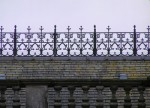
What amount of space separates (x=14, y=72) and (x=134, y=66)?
3.63 meters

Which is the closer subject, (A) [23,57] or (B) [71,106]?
(B) [71,106]

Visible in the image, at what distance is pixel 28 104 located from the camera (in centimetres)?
639

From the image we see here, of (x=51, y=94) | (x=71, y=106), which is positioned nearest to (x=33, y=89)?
(x=71, y=106)

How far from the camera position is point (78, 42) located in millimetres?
12703

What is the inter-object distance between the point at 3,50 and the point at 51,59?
65.1 inches

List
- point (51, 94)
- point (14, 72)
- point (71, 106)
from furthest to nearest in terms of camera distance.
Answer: point (14, 72), point (51, 94), point (71, 106)

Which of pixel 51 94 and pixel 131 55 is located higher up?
pixel 131 55

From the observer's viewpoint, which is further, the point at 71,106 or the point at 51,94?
the point at 51,94

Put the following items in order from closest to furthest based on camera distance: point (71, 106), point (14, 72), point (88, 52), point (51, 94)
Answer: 1. point (71, 106)
2. point (51, 94)
3. point (14, 72)
4. point (88, 52)

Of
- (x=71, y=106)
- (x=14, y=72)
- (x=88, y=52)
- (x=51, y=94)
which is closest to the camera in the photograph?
(x=71, y=106)

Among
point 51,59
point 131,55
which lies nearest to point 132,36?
point 131,55

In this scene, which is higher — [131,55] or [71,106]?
[131,55]

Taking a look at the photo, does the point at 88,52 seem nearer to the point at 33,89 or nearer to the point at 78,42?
the point at 78,42

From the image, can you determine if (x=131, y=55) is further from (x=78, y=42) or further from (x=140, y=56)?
(x=78, y=42)
